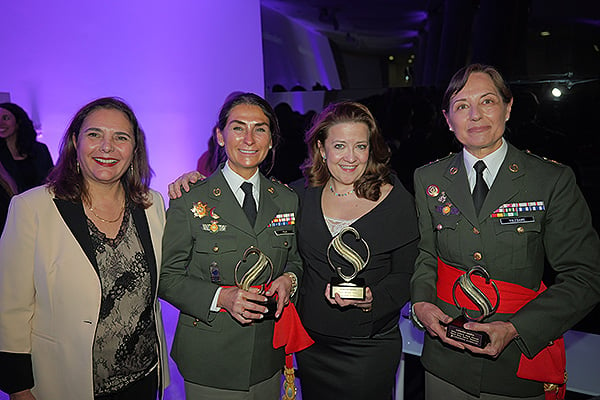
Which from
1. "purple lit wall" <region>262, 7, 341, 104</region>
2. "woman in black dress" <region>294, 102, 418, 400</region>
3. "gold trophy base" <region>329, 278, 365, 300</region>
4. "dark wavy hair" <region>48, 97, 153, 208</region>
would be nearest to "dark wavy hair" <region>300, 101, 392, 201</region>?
"woman in black dress" <region>294, 102, 418, 400</region>

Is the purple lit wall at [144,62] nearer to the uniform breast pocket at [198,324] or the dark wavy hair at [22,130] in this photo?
the dark wavy hair at [22,130]

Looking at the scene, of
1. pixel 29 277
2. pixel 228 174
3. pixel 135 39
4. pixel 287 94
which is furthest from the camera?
pixel 135 39

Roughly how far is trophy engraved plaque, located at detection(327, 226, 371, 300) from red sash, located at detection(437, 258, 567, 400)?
1.17 feet

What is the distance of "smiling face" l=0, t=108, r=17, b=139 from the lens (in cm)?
394

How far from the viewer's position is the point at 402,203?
207 centimetres

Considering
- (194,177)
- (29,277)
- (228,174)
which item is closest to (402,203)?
(228,174)

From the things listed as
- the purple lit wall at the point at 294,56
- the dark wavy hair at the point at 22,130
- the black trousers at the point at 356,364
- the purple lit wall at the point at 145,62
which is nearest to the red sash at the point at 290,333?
the black trousers at the point at 356,364

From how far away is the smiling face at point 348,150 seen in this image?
6.71 ft

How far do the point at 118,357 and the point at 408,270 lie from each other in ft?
4.00

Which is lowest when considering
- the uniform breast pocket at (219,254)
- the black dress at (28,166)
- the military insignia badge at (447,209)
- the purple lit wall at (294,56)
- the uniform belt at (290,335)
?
the uniform belt at (290,335)

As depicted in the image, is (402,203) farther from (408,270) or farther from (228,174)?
(228,174)

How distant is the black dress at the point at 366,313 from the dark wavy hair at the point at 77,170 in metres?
0.74

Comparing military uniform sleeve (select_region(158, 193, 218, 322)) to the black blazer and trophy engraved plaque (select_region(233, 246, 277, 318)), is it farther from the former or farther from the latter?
the black blazer

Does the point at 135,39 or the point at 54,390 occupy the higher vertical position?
the point at 135,39
